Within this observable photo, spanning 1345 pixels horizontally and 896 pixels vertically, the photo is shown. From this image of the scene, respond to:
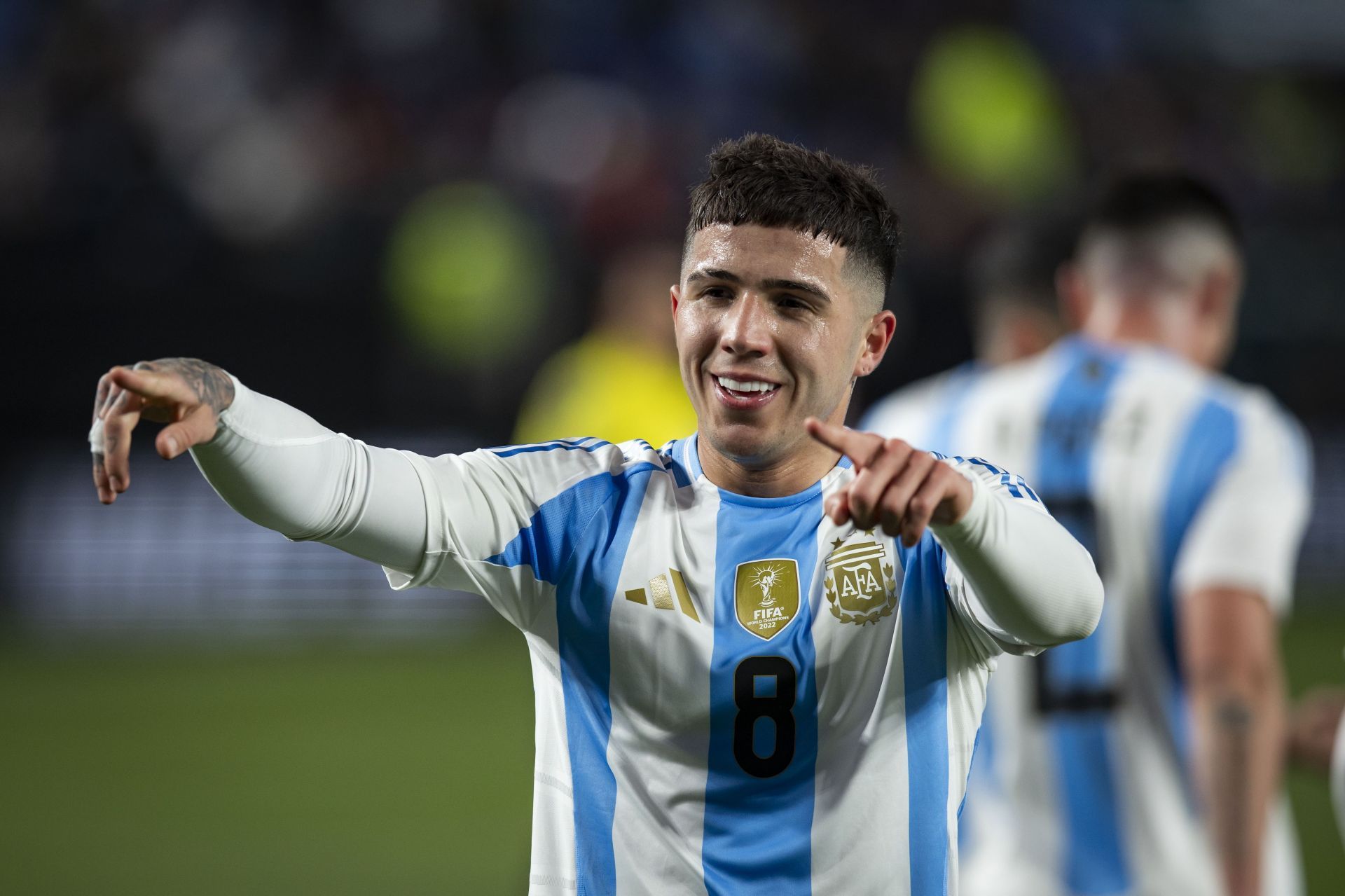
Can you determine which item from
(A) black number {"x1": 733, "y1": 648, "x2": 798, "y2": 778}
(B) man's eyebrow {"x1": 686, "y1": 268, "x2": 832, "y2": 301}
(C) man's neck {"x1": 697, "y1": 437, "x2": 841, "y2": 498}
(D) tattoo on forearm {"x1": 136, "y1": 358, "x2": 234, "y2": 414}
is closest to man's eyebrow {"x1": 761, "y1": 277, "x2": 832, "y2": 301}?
(B) man's eyebrow {"x1": 686, "y1": 268, "x2": 832, "y2": 301}

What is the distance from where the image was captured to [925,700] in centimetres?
249

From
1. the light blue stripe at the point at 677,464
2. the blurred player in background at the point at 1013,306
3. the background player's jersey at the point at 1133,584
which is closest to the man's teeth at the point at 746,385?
the light blue stripe at the point at 677,464

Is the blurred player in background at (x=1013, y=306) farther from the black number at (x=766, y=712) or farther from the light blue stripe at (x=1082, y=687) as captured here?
the black number at (x=766, y=712)

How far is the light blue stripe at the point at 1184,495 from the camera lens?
12.7ft

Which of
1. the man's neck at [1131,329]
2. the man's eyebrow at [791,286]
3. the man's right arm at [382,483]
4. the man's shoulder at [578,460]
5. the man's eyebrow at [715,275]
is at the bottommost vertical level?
the man's right arm at [382,483]

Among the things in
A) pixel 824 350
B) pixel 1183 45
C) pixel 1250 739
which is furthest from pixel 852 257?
pixel 1183 45

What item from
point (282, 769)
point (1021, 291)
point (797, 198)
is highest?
point (1021, 291)

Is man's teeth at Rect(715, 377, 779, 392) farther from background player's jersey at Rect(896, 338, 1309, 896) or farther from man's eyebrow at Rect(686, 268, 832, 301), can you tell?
background player's jersey at Rect(896, 338, 1309, 896)

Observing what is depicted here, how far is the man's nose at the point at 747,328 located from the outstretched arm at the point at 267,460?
1.83 ft

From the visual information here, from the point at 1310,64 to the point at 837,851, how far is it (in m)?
17.2

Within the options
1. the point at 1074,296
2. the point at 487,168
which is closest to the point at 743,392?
the point at 1074,296

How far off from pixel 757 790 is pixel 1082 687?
71.1 inches

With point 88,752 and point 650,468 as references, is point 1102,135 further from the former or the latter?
point 650,468

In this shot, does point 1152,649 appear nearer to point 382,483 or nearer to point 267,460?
point 382,483
